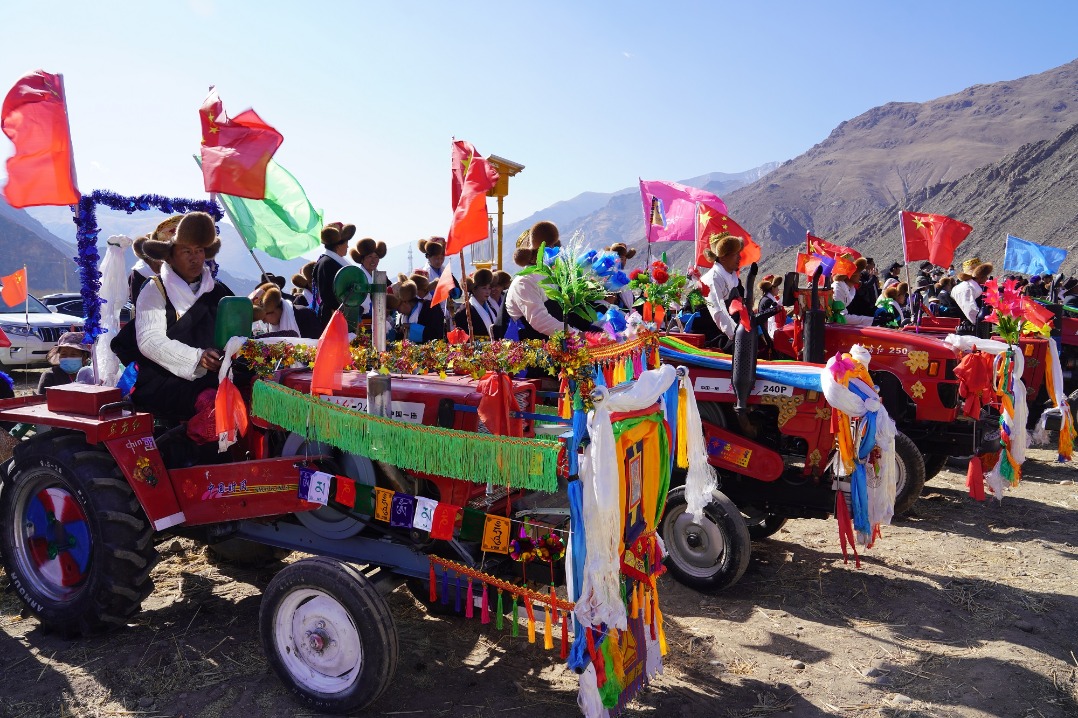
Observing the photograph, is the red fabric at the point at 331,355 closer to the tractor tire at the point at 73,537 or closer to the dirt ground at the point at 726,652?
the tractor tire at the point at 73,537

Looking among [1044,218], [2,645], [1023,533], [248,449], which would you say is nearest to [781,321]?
[1023,533]

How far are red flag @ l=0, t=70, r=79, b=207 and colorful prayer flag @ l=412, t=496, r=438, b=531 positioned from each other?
2.95 metres

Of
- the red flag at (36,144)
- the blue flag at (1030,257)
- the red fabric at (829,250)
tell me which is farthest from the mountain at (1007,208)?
the red flag at (36,144)

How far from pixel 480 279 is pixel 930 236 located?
5.96 meters

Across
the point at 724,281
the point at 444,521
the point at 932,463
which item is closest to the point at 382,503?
the point at 444,521

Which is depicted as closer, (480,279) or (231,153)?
(231,153)

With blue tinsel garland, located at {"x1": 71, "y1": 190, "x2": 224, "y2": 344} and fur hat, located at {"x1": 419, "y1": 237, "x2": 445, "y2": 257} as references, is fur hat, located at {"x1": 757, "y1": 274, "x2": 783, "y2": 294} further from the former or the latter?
blue tinsel garland, located at {"x1": 71, "y1": 190, "x2": 224, "y2": 344}

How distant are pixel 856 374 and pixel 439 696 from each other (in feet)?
10.0

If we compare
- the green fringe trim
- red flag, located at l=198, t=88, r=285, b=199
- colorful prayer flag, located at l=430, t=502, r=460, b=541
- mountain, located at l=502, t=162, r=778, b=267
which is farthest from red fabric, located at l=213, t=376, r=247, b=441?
mountain, located at l=502, t=162, r=778, b=267

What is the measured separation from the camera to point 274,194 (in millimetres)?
5848

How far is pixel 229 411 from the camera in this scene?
390cm

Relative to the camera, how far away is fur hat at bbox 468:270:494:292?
7801 mm

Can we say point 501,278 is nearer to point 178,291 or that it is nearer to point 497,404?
point 178,291

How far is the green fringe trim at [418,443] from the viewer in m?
3.25
